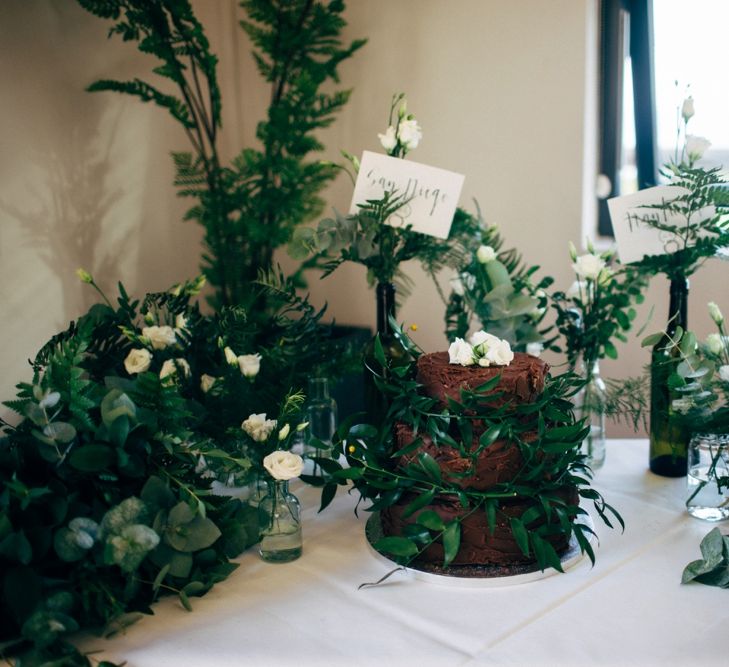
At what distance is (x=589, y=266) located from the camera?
117cm

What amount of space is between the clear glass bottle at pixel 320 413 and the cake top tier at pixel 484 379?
1.03ft

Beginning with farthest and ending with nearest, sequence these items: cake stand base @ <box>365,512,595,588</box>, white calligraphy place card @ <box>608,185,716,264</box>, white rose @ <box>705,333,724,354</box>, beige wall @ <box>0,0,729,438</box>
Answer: beige wall @ <box>0,0,729,438</box> < white calligraphy place card @ <box>608,185,716,264</box> < white rose @ <box>705,333,724,354</box> < cake stand base @ <box>365,512,595,588</box>

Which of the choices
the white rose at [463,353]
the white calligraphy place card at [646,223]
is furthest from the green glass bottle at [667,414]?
the white rose at [463,353]

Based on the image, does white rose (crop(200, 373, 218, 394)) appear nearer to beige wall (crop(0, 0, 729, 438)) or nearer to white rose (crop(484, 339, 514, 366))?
white rose (crop(484, 339, 514, 366))

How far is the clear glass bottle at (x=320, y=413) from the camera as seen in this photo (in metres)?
1.19

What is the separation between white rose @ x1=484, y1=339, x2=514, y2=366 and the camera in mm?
896

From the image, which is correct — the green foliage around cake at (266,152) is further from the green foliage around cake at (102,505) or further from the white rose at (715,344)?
the white rose at (715,344)

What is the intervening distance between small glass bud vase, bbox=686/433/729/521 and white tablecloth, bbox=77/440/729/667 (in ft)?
0.29

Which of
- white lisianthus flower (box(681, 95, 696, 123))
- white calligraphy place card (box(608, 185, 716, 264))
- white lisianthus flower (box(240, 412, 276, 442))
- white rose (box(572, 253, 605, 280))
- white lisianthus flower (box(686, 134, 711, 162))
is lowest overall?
white lisianthus flower (box(240, 412, 276, 442))

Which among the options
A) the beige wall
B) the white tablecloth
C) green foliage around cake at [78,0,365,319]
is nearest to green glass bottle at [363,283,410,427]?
the white tablecloth

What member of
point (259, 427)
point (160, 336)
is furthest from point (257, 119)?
point (259, 427)

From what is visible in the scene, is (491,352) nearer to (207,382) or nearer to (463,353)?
(463,353)

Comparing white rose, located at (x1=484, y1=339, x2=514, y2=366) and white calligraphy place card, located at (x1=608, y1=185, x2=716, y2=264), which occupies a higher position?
white calligraphy place card, located at (x1=608, y1=185, x2=716, y2=264)

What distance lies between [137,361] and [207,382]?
11cm
